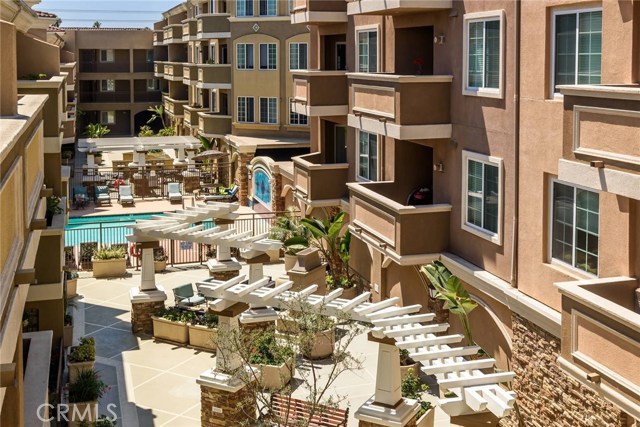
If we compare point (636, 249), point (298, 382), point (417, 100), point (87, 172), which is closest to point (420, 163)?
point (417, 100)

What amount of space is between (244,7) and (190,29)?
48.3 ft

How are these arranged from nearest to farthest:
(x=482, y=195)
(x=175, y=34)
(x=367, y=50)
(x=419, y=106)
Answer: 1. (x=482, y=195)
2. (x=419, y=106)
3. (x=367, y=50)
4. (x=175, y=34)

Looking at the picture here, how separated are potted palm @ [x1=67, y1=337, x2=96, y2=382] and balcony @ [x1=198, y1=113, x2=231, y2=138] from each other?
1213 inches

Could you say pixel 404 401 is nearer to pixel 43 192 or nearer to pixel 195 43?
pixel 43 192

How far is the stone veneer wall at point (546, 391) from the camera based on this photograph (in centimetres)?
1380

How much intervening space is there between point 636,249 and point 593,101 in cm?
271

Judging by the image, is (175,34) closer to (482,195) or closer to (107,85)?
(107,85)

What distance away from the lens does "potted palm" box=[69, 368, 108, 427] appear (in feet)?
56.9

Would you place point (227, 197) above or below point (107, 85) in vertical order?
below

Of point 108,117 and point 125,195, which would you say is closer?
point 125,195

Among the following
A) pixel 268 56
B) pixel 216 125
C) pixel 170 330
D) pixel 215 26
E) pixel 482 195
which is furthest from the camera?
pixel 215 26

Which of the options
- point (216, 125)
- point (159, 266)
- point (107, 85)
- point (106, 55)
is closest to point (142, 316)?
point (159, 266)

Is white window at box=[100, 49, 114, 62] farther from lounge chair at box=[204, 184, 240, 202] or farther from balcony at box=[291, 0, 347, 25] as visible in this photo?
balcony at box=[291, 0, 347, 25]

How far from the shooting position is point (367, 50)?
25.9 metres
